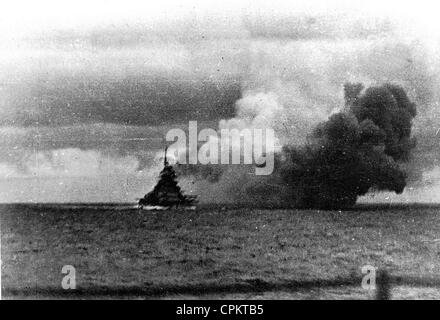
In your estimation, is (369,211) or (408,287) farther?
(369,211)

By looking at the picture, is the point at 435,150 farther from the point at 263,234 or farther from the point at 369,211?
the point at 263,234

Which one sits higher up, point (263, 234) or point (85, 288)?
point (263, 234)

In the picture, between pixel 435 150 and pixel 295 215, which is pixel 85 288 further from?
pixel 435 150
